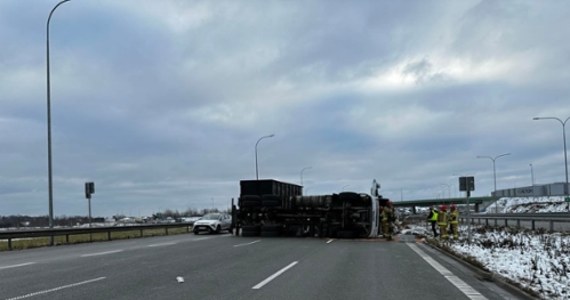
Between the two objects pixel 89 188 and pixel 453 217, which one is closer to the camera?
pixel 453 217

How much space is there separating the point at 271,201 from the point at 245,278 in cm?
1953

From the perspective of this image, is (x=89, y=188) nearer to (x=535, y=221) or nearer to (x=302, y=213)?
(x=302, y=213)

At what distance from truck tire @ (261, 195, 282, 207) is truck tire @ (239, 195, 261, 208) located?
44cm

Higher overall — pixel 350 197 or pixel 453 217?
pixel 350 197

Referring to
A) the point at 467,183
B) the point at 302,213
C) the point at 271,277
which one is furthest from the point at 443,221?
the point at 271,277

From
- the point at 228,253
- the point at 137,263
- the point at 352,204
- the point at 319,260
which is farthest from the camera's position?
the point at 352,204

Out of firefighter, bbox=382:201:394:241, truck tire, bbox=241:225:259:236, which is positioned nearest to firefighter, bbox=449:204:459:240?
firefighter, bbox=382:201:394:241

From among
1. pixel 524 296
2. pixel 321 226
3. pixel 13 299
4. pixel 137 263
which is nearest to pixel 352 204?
pixel 321 226

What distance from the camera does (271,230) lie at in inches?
1252

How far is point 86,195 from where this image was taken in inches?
1213

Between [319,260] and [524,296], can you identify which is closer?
[524,296]

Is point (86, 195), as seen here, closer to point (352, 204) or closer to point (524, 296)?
point (352, 204)

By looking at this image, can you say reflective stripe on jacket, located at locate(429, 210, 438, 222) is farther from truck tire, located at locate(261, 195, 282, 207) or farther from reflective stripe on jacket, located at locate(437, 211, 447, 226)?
truck tire, located at locate(261, 195, 282, 207)

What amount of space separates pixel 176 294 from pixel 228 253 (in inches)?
384
